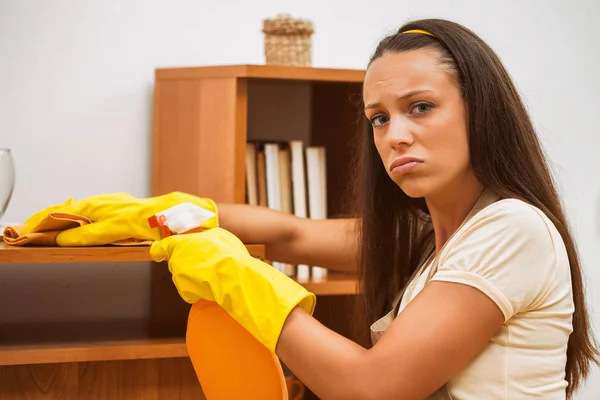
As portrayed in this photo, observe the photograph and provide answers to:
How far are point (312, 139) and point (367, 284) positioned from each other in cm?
69

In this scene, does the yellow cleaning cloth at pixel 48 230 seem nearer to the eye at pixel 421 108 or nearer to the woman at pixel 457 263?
the woman at pixel 457 263

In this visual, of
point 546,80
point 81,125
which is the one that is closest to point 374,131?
point 81,125

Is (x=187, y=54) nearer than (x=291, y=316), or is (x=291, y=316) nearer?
(x=291, y=316)

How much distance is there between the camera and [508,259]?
1.15 m

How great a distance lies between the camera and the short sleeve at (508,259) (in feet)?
3.76

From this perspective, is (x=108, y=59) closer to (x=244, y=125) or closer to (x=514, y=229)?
(x=244, y=125)

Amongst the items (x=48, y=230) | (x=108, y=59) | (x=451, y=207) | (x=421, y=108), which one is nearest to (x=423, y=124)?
(x=421, y=108)

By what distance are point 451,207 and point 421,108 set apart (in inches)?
7.7

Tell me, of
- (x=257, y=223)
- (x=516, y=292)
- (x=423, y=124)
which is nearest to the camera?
(x=516, y=292)

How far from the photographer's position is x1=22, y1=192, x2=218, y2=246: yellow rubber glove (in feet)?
4.86

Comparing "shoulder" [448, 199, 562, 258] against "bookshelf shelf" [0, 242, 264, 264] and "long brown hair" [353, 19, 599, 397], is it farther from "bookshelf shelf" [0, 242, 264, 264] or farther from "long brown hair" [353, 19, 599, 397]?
"bookshelf shelf" [0, 242, 264, 264]

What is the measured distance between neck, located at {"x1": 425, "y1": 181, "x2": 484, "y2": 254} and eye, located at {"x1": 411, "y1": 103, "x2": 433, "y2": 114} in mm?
139

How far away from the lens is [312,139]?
2.19m

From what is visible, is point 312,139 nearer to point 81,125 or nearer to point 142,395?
point 81,125
